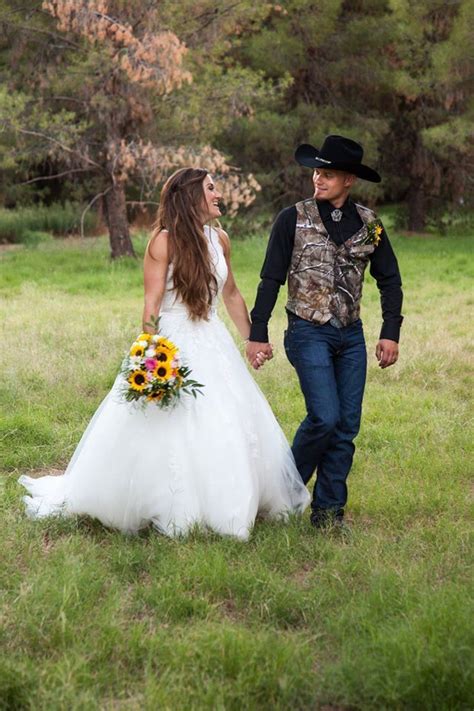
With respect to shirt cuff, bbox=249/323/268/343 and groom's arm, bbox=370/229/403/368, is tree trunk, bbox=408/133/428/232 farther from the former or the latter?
shirt cuff, bbox=249/323/268/343

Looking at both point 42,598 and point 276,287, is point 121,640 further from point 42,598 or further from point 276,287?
point 276,287

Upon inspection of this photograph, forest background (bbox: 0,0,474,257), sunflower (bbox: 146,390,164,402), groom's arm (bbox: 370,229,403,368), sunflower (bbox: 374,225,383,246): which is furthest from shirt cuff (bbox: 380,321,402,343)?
forest background (bbox: 0,0,474,257)

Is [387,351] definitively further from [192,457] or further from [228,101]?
[228,101]

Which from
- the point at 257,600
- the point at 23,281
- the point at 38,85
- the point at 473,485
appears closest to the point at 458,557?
the point at 257,600

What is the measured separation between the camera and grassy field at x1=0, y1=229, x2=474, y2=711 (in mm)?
3768

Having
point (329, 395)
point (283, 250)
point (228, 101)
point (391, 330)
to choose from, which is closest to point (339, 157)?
point (283, 250)

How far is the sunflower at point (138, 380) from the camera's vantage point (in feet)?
18.0

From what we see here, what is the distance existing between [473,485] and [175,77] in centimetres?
1278

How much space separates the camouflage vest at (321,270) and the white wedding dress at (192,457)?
1.61ft

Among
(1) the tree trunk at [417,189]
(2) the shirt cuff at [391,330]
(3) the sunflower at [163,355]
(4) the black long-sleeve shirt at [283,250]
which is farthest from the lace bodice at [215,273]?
(1) the tree trunk at [417,189]

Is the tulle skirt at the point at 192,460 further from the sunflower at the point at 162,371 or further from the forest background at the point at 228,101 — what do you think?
the forest background at the point at 228,101

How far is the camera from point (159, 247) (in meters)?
5.82

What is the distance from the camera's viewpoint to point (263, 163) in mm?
26844

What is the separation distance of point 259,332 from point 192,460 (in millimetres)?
821
